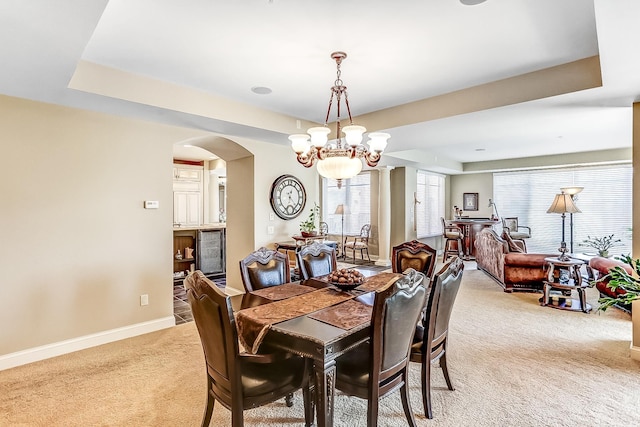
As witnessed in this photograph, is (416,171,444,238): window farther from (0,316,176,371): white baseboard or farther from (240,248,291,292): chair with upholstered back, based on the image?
(0,316,176,371): white baseboard

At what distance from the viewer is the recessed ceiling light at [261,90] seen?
11.6 ft

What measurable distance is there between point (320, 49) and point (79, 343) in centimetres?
365

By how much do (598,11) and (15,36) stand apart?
10.6 ft

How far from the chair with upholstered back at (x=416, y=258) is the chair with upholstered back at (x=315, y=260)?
30.1 inches

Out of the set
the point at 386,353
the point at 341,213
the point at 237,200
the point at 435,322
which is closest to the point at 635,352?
the point at 435,322

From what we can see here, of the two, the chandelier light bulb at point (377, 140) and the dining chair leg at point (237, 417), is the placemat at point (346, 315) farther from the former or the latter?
the chandelier light bulb at point (377, 140)

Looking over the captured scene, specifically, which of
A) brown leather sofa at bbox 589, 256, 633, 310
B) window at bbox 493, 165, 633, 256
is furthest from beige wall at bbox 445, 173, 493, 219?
brown leather sofa at bbox 589, 256, 633, 310

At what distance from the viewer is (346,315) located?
214 centimetres

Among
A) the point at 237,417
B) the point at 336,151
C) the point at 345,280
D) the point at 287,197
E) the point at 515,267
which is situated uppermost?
the point at 336,151

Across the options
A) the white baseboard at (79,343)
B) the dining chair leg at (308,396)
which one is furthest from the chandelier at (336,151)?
the white baseboard at (79,343)

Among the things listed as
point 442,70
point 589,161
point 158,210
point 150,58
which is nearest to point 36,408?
point 158,210

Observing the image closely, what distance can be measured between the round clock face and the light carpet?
87.3 inches

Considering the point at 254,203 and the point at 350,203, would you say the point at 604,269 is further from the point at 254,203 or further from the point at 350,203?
the point at 350,203

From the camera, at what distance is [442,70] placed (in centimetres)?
311
